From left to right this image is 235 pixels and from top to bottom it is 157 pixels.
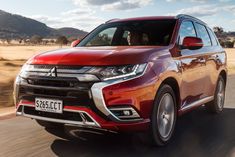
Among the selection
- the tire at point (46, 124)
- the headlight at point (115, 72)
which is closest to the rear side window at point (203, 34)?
the headlight at point (115, 72)

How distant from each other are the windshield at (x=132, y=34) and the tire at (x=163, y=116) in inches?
34.3

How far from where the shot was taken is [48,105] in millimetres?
4973

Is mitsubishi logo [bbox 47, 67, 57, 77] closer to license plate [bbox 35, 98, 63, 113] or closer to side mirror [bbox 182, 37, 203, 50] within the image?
license plate [bbox 35, 98, 63, 113]

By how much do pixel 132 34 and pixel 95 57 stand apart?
1799mm

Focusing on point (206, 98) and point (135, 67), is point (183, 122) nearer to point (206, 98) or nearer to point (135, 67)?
point (206, 98)

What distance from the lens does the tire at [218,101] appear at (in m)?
8.02

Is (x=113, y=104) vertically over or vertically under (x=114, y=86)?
under

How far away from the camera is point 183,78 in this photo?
19.4 ft

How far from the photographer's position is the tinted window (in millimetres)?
6316

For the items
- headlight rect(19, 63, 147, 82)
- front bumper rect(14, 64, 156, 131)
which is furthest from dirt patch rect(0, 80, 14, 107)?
headlight rect(19, 63, 147, 82)

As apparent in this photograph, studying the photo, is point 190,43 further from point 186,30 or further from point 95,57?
point 95,57

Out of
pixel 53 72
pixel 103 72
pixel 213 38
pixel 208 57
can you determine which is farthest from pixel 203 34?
pixel 53 72

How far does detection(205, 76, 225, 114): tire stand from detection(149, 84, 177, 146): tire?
2.44 metres

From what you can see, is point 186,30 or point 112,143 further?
point 186,30
